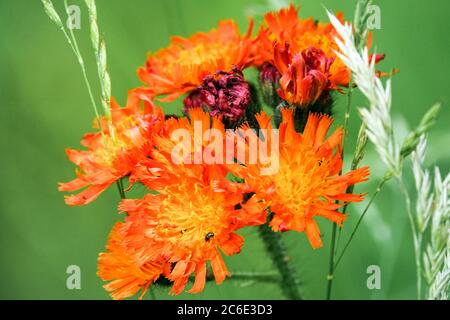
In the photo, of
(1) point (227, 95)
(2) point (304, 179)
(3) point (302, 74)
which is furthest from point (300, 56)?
(2) point (304, 179)

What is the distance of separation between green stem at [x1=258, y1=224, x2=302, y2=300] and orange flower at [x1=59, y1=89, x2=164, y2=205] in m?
0.60

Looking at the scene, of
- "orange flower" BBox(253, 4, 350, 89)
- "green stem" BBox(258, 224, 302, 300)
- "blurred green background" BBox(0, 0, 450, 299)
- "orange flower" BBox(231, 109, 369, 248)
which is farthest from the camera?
"blurred green background" BBox(0, 0, 450, 299)

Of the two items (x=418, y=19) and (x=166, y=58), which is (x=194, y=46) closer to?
(x=166, y=58)

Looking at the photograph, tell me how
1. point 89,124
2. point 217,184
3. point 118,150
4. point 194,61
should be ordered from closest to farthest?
point 217,184 < point 118,150 < point 194,61 < point 89,124

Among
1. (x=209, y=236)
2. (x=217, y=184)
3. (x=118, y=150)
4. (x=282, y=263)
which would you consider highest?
(x=118, y=150)

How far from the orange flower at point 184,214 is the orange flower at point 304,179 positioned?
0.06 m

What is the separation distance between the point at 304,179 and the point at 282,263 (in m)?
0.64

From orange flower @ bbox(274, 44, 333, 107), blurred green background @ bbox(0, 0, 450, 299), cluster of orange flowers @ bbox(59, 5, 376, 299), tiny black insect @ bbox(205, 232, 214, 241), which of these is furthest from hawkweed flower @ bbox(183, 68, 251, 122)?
blurred green background @ bbox(0, 0, 450, 299)

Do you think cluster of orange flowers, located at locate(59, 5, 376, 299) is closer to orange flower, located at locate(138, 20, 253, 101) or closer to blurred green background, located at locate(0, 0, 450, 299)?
orange flower, located at locate(138, 20, 253, 101)

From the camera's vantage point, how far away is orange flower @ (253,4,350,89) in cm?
202

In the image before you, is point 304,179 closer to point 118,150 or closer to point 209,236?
point 209,236

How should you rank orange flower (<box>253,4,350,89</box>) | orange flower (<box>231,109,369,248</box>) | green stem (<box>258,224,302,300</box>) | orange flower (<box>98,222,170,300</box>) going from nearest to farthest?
orange flower (<box>231,109,369,248</box>) → orange flower (<box>98,222,170,300</box>) → orange flower (<box>253,4,350,89</box>) → green stem (<box>258,224,302,300</box>)

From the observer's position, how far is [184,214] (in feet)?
5.96

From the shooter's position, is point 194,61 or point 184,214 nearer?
point 184,214
